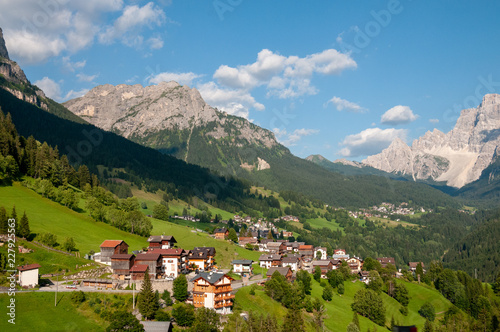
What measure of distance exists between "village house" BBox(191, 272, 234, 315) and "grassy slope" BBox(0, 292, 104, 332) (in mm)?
22887

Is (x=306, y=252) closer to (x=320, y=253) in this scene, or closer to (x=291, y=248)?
(x=291, y=248)

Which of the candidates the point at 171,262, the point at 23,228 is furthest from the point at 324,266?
the point at 23,228

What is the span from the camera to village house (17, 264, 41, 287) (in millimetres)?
67000

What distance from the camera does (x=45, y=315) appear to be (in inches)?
2315

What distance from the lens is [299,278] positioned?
11094cm

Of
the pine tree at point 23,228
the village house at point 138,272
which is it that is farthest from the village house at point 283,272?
the pine tree at point 23,228

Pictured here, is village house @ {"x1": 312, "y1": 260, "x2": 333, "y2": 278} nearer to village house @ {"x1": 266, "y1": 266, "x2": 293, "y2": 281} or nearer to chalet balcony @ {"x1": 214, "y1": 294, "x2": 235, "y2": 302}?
village house @ {"x1": 266, "y1": 266, "x2": 293, "y2": 281}

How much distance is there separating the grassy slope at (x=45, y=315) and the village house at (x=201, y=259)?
4808 cm

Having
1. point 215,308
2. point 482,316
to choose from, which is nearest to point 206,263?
point 215,308

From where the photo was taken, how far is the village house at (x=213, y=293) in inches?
3059

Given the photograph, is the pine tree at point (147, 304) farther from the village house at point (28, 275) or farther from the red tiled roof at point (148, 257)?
the red tiled roof at point (148, 257)

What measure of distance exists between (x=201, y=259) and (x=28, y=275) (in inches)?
2012

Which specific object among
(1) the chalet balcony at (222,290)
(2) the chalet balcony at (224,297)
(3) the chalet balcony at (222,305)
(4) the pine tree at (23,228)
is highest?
(4) the pine tree at (23,228)

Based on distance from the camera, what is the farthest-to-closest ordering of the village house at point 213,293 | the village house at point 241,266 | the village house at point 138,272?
the village house at point 241,266, the village house at point 138,272, the village house at point 213,293
